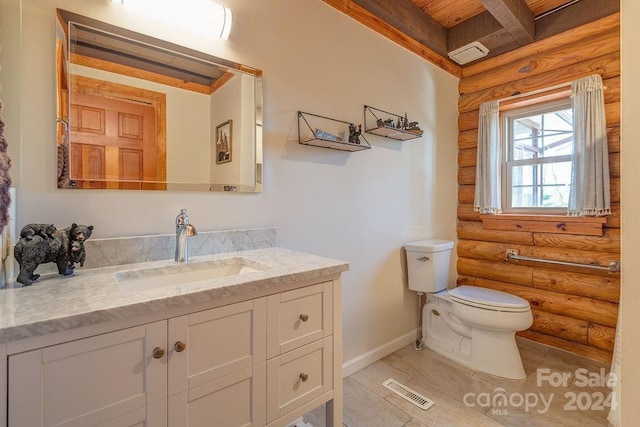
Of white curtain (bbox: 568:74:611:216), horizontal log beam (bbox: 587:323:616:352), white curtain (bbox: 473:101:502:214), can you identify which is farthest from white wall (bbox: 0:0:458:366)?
horizontal log beam (bbox: 587:323:616:352)

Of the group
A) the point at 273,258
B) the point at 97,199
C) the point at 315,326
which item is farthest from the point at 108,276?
the point at 315,326

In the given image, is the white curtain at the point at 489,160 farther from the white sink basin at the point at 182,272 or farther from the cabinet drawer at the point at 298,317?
the white sink basin at the point at 182,272

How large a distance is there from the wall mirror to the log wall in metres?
2.10

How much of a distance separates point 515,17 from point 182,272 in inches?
102

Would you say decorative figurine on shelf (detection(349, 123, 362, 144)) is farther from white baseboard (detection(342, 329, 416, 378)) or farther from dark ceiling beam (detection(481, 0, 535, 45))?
white baseboard (detection(342, 329, 416, 378))

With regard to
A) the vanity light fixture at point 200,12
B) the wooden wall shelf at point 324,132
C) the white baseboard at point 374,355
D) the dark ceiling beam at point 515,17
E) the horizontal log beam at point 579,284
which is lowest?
the white baseboard at point 374,355

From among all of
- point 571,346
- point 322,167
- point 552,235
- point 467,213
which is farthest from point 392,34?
point 571,346

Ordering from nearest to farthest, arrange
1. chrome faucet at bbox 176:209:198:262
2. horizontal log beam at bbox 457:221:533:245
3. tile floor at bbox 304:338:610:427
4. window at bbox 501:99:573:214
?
chrome faucet at bbox 176:209:198:262, tile floor at bbox 304:338:610:427, window at bbox 501:99:573:214, horizontal log beam at bbox 457:221:533:245

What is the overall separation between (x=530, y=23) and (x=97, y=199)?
302 centimetres

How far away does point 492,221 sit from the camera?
262 centimetres

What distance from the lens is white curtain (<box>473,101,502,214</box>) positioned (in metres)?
2.55

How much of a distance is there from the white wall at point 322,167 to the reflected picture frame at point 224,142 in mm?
189


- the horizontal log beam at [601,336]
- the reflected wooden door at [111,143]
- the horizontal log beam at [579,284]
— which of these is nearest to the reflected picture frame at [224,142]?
the reflected wooden door at [111,143]

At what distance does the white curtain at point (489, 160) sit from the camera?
255 cm
